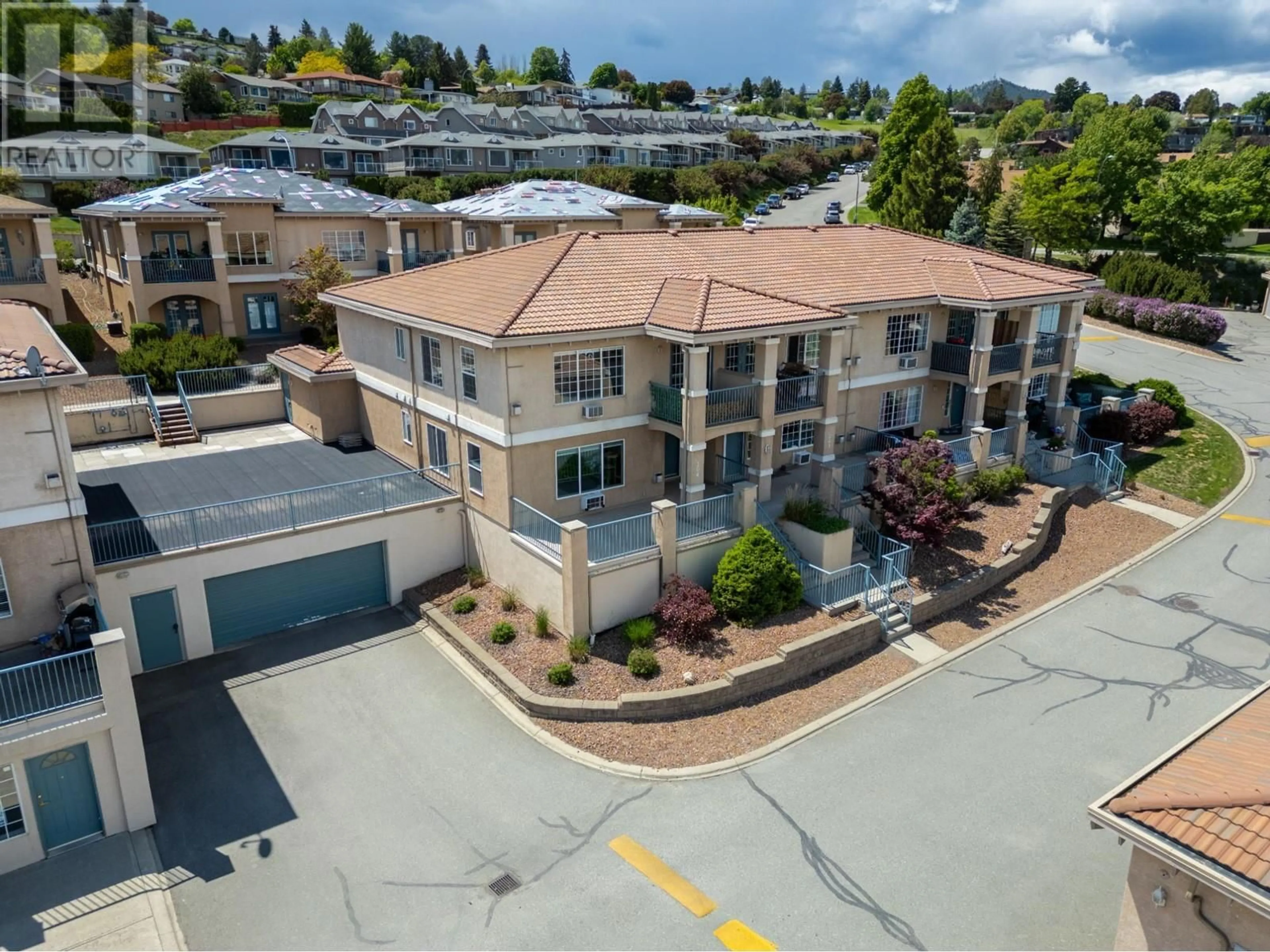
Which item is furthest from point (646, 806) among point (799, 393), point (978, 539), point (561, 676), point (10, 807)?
point (978, 539)

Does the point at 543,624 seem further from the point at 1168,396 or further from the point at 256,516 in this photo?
the point at 1168,396

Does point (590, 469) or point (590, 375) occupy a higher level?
point (590, 375)

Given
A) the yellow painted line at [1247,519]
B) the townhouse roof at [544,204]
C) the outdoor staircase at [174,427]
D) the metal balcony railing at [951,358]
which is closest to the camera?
the outdoor staircase at [174,427]

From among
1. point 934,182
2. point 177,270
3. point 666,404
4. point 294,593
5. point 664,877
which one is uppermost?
point 934,182

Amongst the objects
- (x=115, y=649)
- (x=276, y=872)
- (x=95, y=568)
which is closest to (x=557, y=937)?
(x=276, y=872)

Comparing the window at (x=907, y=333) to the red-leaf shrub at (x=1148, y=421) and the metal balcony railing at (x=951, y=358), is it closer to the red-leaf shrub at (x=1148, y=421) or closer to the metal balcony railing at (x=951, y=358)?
the metal balcony railing at (x=951, y=358)

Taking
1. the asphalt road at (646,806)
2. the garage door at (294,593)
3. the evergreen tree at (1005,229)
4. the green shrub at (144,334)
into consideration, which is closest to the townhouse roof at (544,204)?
the green shrub at (144,334)

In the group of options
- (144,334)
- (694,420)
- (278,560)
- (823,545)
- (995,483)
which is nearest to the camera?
(278,560)
